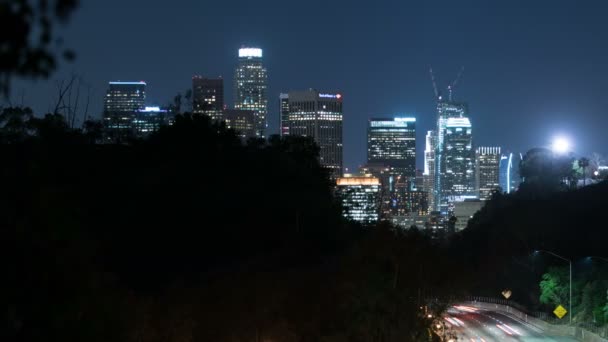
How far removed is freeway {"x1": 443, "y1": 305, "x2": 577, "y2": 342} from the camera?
2331 inches

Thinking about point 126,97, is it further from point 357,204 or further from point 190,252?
point 190,252

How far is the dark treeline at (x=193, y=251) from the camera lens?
2009cm

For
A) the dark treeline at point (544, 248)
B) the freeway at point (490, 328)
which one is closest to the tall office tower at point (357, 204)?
the dark treeline at point (544, 248)

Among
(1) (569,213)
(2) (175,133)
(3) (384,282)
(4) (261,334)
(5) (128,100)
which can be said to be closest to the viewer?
(4) (261,334)

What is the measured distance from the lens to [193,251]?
145 feet

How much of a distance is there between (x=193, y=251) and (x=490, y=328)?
30.0m

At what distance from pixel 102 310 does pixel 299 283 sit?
66.3 feet

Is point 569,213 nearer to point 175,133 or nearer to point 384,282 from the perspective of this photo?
point 175,133

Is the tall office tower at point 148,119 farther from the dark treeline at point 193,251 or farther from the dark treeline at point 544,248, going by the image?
the dark treeline at point 193,251

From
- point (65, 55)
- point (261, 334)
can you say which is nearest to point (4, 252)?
point (65, 55)

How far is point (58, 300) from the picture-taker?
57.2ft

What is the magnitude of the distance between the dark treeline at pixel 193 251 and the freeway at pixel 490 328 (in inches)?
162

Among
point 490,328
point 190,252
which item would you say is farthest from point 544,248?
point 190,252

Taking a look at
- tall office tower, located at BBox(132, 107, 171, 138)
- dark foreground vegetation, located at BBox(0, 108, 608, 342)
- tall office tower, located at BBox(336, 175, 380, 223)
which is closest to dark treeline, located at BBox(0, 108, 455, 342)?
dark foreground vegetation, located at BBox(0, 108, 608, 342)
